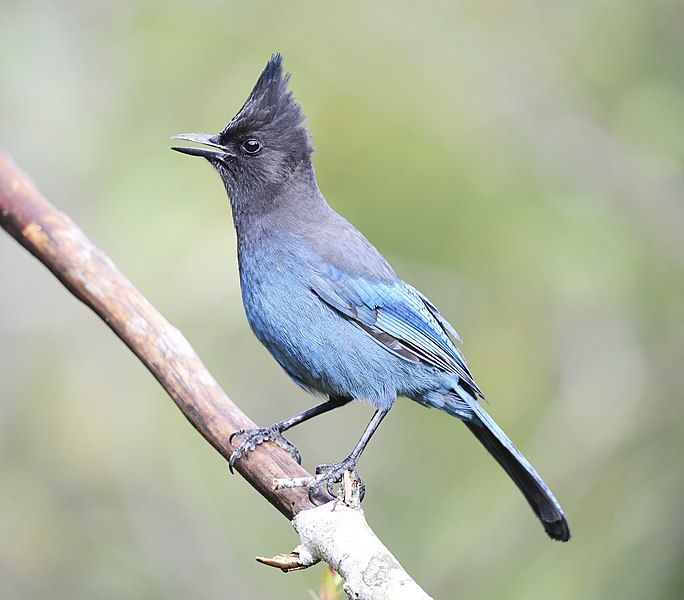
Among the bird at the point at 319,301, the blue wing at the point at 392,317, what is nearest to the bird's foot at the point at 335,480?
the bird at the point at 319,301

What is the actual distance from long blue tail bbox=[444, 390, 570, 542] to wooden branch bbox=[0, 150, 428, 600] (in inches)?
35.9

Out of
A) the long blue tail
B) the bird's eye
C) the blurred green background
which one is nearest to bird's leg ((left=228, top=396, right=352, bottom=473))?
the long blue tail

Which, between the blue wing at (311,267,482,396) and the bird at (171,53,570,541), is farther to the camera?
the blue wing at (311,267,482,396)

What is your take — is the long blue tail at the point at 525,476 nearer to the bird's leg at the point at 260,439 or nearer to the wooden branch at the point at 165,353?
the bird's leg at the point at 260,439

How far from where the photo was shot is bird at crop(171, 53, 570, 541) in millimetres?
4152

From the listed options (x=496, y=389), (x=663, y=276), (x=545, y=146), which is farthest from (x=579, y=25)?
(x=496, y=389)

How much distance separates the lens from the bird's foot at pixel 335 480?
11.2ft

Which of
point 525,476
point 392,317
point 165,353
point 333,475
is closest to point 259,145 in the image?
point 392,317

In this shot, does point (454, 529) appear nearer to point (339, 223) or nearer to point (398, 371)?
point (398, 371)

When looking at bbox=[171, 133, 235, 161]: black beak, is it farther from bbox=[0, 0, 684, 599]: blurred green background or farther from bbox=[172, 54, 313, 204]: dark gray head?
bbox=[0, 0, 684, 599]: blurred green background

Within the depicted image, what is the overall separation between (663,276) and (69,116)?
3.53 metres

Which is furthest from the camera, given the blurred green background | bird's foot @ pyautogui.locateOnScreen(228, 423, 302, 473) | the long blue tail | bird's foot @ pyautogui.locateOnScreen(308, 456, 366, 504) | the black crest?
the blurred green background

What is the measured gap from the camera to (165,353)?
383 centimetres

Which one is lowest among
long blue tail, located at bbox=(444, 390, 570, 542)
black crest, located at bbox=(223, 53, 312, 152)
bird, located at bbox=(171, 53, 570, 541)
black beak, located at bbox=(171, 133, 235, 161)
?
long blue tail, located at bbox=(444, 390, 570, 542)
